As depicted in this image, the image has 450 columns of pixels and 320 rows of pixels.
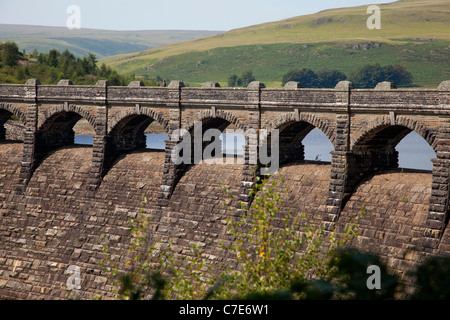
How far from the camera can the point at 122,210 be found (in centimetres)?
3934

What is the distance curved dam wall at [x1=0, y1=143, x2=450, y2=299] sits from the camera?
30500 millimetres

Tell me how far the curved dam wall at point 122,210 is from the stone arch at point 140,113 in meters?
2.46

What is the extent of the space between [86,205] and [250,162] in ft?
39.0

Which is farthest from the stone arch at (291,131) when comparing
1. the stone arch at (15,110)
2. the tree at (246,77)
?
the tree at (246,77)

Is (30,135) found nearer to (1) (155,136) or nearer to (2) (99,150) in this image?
(2) (99,150)

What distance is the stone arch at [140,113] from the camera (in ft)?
129

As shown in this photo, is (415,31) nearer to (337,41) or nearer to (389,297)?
(337,41)

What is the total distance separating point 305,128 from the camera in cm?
3672

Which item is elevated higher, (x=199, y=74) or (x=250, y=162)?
(x=199, y=74)

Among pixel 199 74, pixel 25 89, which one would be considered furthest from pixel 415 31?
pixel 25 89

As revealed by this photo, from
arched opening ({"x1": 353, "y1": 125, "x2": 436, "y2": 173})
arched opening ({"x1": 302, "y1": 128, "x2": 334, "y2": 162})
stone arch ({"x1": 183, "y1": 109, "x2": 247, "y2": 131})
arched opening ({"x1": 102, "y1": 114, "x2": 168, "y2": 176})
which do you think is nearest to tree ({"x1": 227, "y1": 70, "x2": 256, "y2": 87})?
arched opening ({"x1": 302, "y1": 128, "x2": 334, "y2": 162})

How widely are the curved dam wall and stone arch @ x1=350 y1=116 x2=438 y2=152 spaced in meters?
2.25

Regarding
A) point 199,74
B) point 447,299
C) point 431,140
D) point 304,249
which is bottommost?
point 304,249

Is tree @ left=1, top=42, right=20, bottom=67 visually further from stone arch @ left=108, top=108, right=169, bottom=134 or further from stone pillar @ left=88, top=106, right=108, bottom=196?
stone arch @ left=108, top=108, right=169, bottom=134
